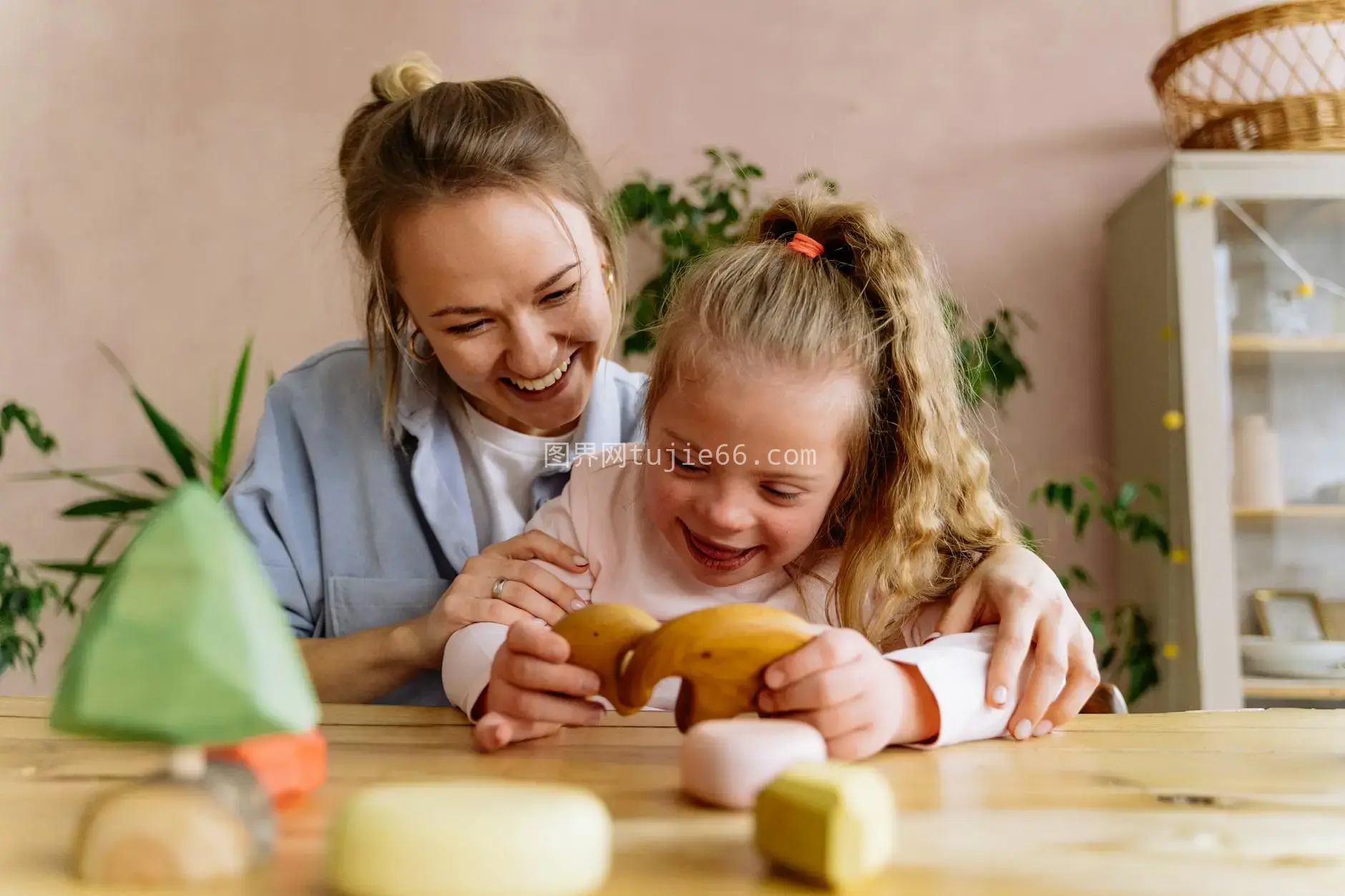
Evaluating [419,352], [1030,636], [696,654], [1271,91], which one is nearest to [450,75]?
[419,352]

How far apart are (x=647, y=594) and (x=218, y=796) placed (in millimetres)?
827

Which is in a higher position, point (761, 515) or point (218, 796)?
point (761, 515)

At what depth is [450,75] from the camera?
2971mm

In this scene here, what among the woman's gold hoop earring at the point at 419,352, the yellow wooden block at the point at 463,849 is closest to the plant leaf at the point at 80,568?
the woman's gold hoop earring at the point at 419,352

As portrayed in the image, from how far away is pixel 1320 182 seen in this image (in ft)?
8.09

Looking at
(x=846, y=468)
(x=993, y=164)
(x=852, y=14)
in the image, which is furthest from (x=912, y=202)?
(x=846, y=468)

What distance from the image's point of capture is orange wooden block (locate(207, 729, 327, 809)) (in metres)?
0.58

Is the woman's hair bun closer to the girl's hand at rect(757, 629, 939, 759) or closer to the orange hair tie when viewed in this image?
the orange hair tie

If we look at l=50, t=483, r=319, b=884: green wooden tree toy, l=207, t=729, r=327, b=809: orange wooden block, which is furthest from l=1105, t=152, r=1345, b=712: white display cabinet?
l=50, t=483, r=319, b=884: green wooden tree toy

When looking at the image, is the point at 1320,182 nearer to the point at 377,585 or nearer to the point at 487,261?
the point at 487,261

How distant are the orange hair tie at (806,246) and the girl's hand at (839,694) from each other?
1.89 feet

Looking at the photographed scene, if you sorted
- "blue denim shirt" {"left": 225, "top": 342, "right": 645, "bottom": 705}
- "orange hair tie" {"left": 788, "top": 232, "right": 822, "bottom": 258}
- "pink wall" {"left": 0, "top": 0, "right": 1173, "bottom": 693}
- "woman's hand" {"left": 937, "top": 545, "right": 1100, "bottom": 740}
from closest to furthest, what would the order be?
"woman's hand" {"left": 937, "top": 545, "right": 1100, "bottom": 740}, "orange hair tie" {"left": 788, "top": 232, "right": 822, "bottom": 258}, "blue denim shirt" {"left": 225, "top": 342, "right": 645, "bottom": 705}, "pink wall" {"left": 0, "top": 0, "right": 1173, "bottom": 693}

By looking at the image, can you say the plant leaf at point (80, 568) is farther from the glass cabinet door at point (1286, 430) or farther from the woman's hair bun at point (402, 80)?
the glass cabinet door at point (1286, 430)

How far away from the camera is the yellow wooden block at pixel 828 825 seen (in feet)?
1.59
